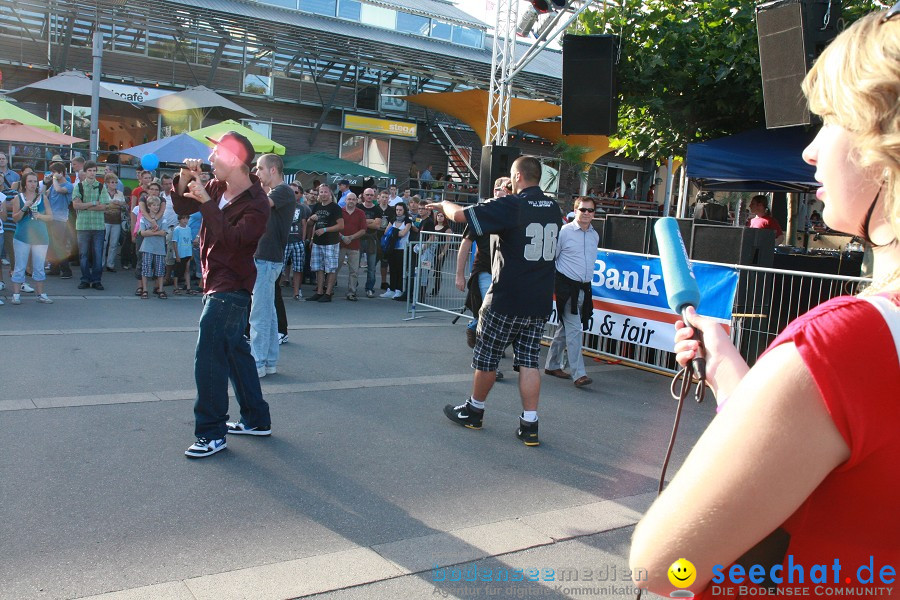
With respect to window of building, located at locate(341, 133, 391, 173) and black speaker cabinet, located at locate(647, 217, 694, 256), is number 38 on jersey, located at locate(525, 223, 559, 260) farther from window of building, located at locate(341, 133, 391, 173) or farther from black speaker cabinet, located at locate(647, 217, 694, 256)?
window of building, located at locate(341, 133, 391, 173)

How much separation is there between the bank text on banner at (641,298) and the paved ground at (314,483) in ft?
2.01

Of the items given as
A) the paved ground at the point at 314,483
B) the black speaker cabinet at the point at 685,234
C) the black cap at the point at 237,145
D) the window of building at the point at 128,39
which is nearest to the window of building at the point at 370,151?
the window of building at the point at 128,39

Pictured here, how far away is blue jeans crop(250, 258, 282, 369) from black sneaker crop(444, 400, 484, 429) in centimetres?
207

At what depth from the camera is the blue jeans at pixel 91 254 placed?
11805 millimetres

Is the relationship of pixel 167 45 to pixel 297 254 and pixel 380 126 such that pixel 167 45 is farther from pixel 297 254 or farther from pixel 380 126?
pixel 297 254

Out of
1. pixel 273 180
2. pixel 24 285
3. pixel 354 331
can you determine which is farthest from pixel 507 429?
pixel 24 285

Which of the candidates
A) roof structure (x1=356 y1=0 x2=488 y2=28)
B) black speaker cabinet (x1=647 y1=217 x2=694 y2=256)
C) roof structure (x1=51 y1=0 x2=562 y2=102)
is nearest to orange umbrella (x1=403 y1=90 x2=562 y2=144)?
roof structure (x1=51 y1=0 x2=562 y2=102)

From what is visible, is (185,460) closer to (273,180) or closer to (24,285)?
(273,180)

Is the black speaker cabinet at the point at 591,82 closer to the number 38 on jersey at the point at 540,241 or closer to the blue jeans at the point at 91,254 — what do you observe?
the number 38 on jersey at the point at 540,241

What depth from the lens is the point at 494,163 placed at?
11.1m

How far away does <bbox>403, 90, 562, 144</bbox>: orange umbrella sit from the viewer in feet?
72.3

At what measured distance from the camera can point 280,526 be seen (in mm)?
3992

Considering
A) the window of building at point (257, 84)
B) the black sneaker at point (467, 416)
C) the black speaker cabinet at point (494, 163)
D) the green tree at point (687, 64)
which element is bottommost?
the black sneaker at point (467, 416)

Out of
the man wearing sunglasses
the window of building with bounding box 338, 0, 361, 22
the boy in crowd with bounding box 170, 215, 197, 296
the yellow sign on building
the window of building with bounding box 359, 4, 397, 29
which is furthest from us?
the yellow sign on building
